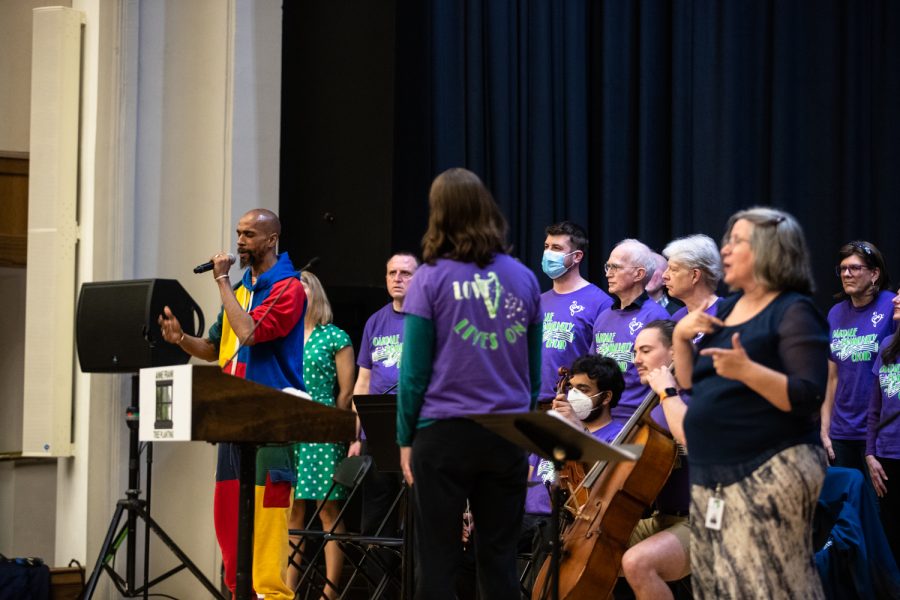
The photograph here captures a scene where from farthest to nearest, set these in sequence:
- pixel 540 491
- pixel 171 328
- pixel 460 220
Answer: pixel 540 491 < pixel 171 328 < pixel 460 220

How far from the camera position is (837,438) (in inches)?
231

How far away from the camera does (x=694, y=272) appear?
15.9ft

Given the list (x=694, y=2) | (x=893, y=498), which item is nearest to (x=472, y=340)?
(x=893, y=498)

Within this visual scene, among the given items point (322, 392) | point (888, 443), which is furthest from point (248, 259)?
point (888, 443)

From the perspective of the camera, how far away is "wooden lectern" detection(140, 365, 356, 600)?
3.39m

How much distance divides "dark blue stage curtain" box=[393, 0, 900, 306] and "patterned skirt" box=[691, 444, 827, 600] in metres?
3.35

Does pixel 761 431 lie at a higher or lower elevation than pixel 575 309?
lower

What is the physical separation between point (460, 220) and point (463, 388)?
0.49 metres

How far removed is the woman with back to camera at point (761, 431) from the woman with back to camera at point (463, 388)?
54 centimetres

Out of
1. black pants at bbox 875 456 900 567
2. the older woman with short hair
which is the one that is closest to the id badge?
the older woman with short hair

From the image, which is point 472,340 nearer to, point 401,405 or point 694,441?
point 401,405

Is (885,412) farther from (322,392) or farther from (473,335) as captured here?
(473,335)

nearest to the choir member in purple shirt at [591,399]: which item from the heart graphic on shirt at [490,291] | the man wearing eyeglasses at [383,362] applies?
the man wearing eyeglasses at [383,362]

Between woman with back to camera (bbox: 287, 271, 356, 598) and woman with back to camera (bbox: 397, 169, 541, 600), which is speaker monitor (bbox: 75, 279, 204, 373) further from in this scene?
woman with back to camera (bbox: 397, 169, 541, 600)
